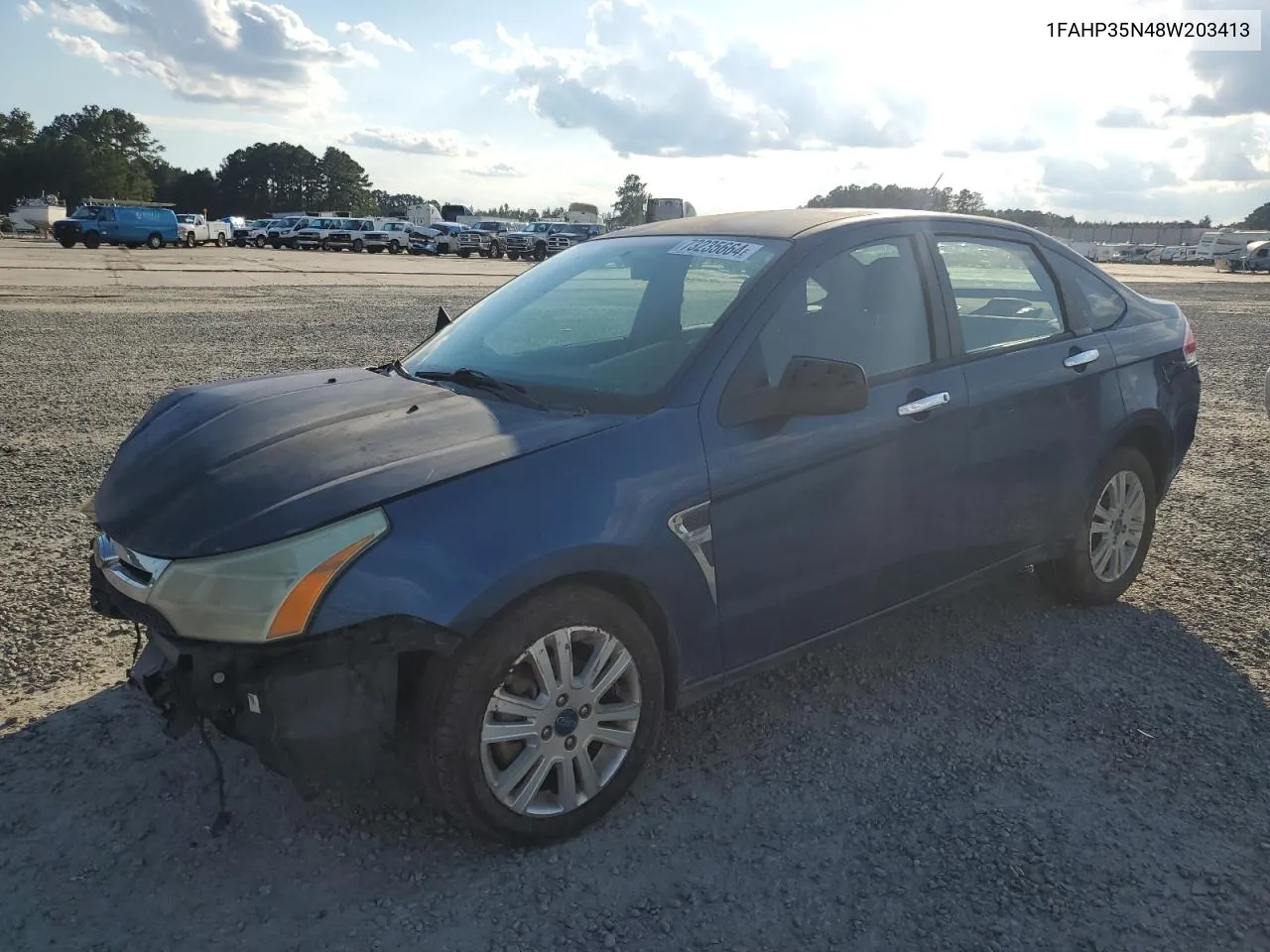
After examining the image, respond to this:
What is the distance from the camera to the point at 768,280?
3.36 metres

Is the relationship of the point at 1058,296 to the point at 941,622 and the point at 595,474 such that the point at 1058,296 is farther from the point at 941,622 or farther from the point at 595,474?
the point at 595,474

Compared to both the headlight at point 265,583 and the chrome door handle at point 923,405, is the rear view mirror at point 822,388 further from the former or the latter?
the headlight at point 265,583

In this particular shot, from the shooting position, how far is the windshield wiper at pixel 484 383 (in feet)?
10.6

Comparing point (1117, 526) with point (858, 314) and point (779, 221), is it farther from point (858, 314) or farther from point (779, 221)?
point (779, 221)

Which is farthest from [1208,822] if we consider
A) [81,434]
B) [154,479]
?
[81,434]

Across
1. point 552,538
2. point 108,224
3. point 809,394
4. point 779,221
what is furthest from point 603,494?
point 108,224

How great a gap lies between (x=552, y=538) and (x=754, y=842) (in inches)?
42.9

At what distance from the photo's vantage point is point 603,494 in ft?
9.12

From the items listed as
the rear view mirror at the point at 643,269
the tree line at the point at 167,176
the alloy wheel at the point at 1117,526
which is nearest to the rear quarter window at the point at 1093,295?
the alloy wheel at the point at 1117,526

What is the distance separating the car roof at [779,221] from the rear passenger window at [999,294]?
0.47 ft

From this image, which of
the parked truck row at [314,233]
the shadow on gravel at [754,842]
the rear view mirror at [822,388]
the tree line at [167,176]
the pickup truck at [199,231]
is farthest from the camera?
the tree line at [167,176]

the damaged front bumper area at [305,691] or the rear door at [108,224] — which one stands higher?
the rear door at [108,224]

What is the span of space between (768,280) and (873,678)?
1631 mm

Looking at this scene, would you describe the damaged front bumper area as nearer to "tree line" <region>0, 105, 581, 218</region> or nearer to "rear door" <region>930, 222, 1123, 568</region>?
→ "rear door" <region>930, 222, 1123, 568</region>
